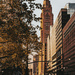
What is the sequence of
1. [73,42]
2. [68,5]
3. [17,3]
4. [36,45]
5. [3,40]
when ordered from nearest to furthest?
1. [17,3]
2. [3,40]
3. [36,45]
4. [73,42]
5. [68,5]

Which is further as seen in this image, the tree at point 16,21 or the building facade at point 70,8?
the building facade at point 70,8

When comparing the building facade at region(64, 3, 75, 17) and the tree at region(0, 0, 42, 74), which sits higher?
the building facade at region(64, 3, 75, 17)

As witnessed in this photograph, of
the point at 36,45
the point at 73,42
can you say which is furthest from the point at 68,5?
the point at 36,45

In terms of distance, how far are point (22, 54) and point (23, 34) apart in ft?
7.23

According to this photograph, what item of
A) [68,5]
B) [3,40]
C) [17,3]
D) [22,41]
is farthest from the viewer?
[68,5]

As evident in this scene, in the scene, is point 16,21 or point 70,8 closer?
point 16,21

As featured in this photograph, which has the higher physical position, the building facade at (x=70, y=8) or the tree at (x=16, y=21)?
the building facade at (x=70, y=8)

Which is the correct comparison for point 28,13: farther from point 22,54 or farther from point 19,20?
point 22,54

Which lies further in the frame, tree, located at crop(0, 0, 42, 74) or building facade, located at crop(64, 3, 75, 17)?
building facade, located at crop(64, 3, 75, 17)

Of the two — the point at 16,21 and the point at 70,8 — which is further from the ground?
the point at 70,8

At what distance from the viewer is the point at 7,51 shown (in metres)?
18.0

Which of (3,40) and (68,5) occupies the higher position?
(68,5)

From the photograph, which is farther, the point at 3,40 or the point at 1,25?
the point at 3,40

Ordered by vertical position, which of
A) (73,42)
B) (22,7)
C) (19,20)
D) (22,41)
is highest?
(73,42)
